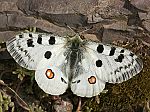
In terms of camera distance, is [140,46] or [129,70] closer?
[129,70]

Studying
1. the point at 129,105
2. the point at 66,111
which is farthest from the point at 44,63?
the point at 129,105

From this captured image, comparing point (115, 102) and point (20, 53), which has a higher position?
point (20, 53)

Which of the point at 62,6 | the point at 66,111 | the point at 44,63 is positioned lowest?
the point at 66,111

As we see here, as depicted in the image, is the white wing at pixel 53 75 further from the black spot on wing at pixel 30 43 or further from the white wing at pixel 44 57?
the black spot on wing at pixel 30 43

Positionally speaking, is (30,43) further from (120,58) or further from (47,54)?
(120,58)

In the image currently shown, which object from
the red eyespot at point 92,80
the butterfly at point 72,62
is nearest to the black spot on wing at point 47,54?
the butterfly at point 72,62

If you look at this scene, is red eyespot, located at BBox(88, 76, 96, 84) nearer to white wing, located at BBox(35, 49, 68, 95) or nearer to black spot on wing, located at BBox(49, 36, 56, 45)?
white wing, located at BBox(35, 49, 68, 95)

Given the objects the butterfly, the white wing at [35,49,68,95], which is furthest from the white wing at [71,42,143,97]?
the white wing at [35,49,68,95]

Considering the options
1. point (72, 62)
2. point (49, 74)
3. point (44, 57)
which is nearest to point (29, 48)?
point (44, 57)

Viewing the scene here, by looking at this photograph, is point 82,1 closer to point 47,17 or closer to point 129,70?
point 47,17
